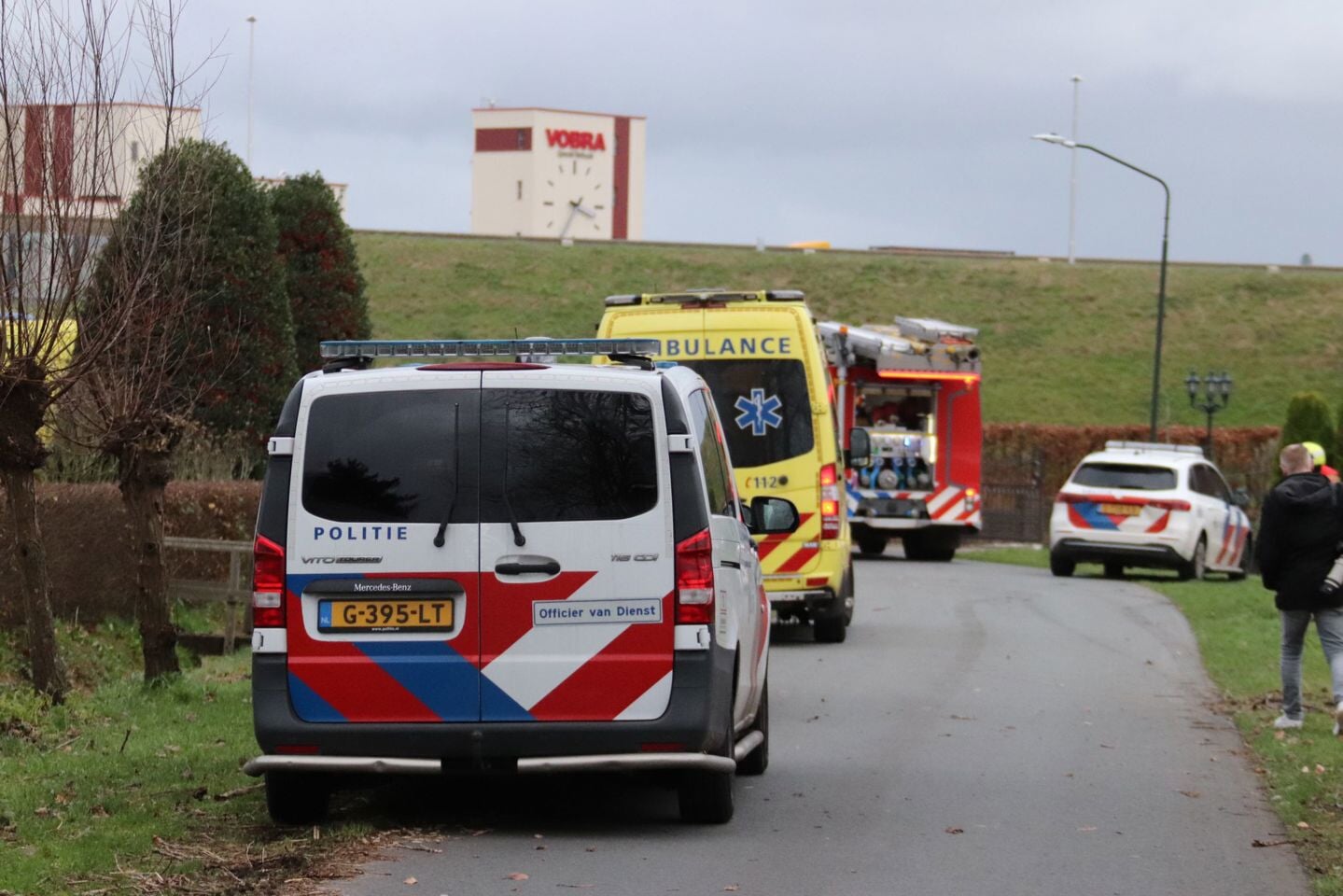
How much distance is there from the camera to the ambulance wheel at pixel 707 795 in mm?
8398

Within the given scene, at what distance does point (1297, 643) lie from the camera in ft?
39.4

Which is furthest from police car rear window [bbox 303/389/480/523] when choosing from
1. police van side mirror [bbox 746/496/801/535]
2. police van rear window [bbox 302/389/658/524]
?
police van side mirror [bbox 746/496/801/535]

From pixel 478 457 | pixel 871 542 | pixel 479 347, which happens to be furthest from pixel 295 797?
pixel 871 542

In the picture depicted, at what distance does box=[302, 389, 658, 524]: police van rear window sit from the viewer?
315 inches

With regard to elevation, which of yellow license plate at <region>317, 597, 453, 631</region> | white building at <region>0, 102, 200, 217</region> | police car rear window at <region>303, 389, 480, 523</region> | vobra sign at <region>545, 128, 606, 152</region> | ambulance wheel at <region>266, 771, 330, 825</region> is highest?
vobra sign at <region>545, 128, 606, 152</region>

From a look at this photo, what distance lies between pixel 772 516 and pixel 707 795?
6.03ft

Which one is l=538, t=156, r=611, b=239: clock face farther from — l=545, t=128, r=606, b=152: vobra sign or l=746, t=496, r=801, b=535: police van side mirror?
l=746, t=496, r=801, b=535: police van side mirror

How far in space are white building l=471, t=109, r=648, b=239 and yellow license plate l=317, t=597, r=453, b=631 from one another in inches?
5627

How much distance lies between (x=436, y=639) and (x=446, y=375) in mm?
1078

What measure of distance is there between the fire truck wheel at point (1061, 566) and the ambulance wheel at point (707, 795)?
19123 millimetres

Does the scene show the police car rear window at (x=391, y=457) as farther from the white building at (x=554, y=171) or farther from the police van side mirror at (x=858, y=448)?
the white building at (x=554, y=171)

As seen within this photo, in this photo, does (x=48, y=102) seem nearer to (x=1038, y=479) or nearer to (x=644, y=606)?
(x=644, y=606)

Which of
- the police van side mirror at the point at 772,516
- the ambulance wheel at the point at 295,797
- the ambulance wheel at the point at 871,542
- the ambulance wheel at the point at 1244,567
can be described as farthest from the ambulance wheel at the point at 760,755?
the ambulance wheel at the point at 871,542

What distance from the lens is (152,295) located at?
1106cm
